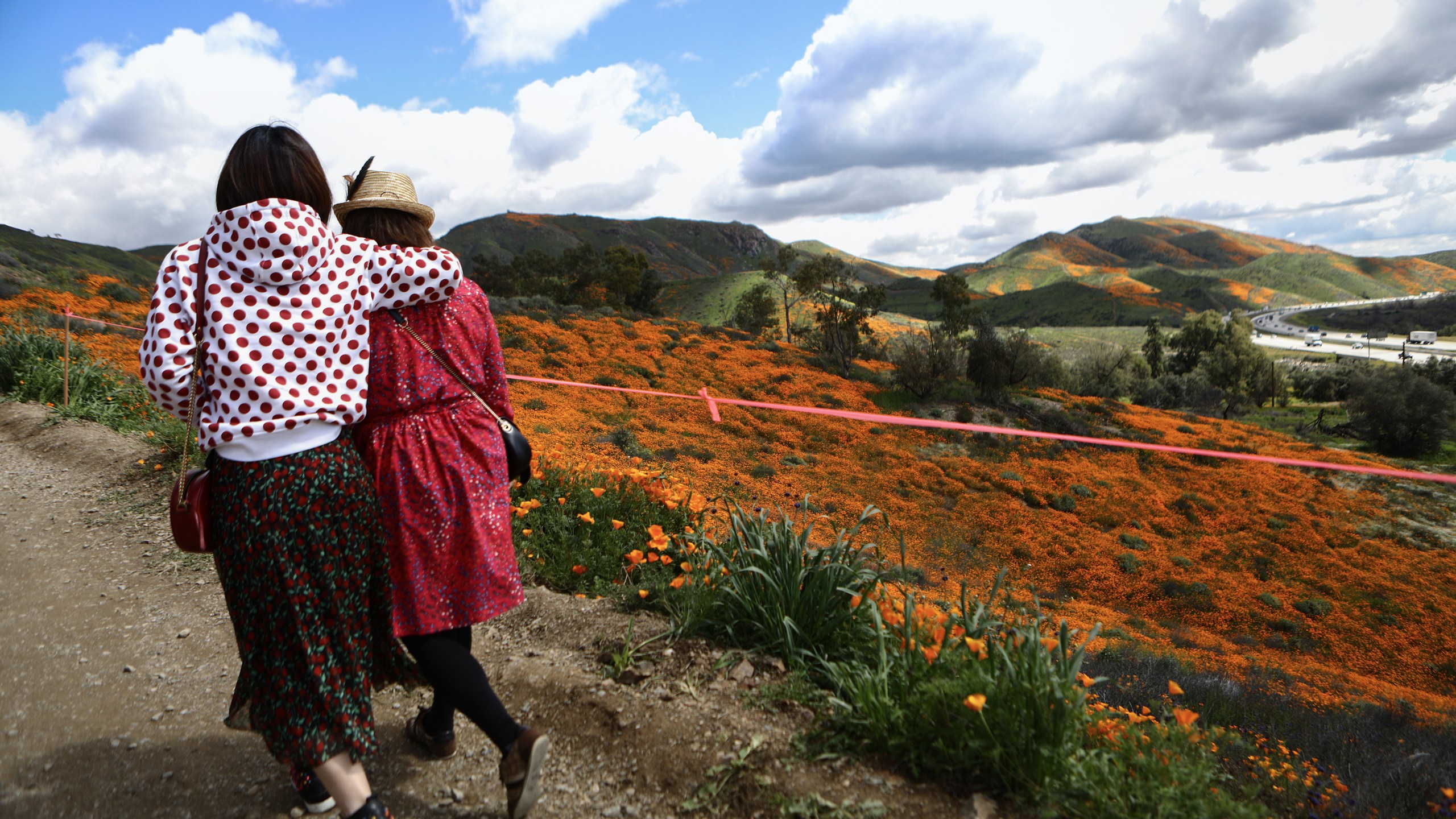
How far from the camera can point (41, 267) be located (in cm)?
1467

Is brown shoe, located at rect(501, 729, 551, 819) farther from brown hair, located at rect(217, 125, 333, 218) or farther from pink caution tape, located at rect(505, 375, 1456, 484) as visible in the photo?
pink caution tape, located at rect(505, 375, 1456, 484)

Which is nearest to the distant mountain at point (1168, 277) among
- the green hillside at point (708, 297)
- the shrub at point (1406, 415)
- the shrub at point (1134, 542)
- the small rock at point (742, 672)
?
the green hillside at point (708, 297)

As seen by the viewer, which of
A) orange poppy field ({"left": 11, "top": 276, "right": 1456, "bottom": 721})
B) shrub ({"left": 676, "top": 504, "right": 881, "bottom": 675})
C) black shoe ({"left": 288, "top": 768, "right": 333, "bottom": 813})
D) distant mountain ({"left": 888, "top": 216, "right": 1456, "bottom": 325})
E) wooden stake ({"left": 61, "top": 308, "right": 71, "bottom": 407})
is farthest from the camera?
distant mountain ({"left": 888, "top": 216, "right": 1456, "bottom": 325})

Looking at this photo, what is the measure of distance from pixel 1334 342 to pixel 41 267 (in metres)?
96.9

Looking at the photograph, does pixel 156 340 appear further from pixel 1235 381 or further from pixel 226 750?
pixel 1235 381

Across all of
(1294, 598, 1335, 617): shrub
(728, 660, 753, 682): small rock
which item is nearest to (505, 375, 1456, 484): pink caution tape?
(728, 660, 753, 682): small rock

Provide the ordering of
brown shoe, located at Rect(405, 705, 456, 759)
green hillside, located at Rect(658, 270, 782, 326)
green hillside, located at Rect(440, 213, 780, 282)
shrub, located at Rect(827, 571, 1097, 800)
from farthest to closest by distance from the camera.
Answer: green hillside, located at Rect(440, 213, 780, 282) → green hillside, located at Rect(658, 270, 782, 326) → brown shoe, located at Rect(405, 705, 456, 759) → shrub, located at Rect(827, 571, 1097, 800)

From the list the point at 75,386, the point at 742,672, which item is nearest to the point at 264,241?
the point at 742,672

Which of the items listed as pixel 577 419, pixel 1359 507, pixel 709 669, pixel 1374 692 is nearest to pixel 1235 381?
pixel 1359 507

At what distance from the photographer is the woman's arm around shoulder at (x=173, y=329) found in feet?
4.95

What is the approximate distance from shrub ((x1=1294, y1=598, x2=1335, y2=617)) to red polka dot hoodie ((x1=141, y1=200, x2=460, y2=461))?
10.3 meters

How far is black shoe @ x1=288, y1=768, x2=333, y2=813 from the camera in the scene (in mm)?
1863

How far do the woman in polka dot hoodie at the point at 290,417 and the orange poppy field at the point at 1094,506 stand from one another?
413 cm

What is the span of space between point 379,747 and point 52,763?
100 centimetres
